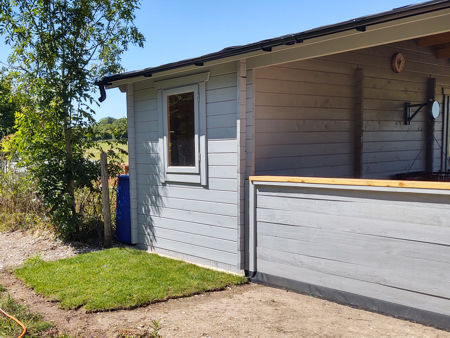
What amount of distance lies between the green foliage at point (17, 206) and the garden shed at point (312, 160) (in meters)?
2.52

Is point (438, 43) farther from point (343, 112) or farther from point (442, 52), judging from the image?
point (343, 112)

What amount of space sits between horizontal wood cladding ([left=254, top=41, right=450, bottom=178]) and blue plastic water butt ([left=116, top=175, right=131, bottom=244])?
253cm

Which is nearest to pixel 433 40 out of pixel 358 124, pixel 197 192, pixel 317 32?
pixel 358 124

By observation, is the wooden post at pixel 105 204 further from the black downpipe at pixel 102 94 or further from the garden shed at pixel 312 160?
the black downpipe at pixel 102 94

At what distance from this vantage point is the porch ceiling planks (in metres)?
5.73

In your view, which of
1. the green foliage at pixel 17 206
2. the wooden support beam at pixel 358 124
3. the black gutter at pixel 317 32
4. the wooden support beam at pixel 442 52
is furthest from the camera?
the green foliage at pixel 17 206

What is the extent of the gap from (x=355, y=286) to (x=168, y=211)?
2.81m

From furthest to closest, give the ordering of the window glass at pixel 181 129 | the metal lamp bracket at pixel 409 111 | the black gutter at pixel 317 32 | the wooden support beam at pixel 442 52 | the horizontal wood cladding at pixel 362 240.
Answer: the wooden support beam at pixel 442 52
the metal lamp bracket at pixel 409 111
the window glass at pixel 181 129
the horizontal wood cladding at pixel 362 240
the black gutter at pixel 317 32

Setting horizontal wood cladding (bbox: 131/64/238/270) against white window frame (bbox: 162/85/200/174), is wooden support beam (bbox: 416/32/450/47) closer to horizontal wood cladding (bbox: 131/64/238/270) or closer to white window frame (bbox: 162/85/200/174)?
horizontal wood cladding (bbox: 131/64/238/270)

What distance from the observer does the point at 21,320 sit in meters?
3.51

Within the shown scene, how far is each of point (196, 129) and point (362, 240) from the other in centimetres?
239

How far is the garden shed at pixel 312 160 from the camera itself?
3227 millimetres

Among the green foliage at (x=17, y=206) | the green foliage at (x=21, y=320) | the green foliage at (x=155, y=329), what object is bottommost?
the green foliage at (x=21, y=320)

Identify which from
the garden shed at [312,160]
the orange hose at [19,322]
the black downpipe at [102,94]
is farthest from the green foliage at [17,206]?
the orange hose at [19,322]
